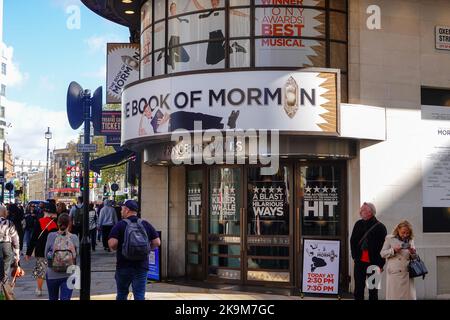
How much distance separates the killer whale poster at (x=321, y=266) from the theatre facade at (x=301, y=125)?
19 millimetres

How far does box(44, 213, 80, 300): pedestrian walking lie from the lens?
31.3 feet

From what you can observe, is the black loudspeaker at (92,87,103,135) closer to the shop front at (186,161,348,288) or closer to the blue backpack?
the blue backpack

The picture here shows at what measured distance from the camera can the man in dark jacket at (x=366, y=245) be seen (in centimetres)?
1075

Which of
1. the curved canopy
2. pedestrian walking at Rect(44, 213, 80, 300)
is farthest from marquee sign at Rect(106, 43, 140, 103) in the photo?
pedestrian walking at Rect(44, 213, 80, 300)

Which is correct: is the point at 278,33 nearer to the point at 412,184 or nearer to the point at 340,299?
the point at 412,184

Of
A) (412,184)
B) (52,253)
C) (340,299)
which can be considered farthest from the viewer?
(412,184)

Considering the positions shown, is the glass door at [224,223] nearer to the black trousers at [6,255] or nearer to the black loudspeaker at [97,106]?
the black loudspeaker at [97,106]

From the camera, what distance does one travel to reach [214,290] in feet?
43.1

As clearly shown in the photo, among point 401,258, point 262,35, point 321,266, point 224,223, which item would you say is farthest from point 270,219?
point 262,35

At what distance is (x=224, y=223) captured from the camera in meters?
13.6

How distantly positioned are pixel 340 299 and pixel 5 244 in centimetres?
→ 617

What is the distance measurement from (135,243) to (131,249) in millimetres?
96

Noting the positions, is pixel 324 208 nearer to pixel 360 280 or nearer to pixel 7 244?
pixel 360 280
